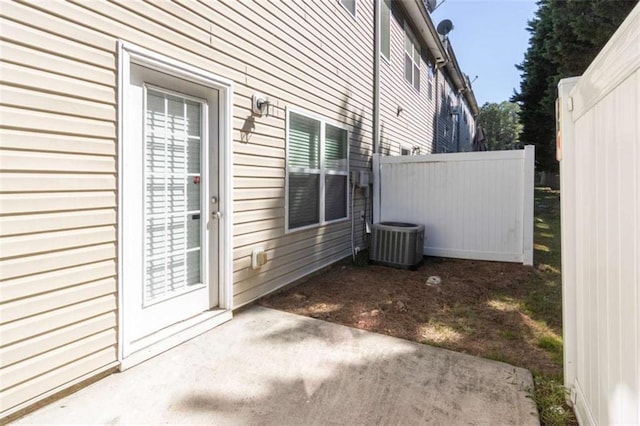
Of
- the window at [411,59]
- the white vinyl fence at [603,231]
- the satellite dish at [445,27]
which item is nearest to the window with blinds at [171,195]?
the white vinyl fence at [603,231]

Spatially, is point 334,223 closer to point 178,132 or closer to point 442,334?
point 442,334

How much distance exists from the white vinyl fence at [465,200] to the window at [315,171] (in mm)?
1209

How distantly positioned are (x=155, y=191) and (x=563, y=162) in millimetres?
2696

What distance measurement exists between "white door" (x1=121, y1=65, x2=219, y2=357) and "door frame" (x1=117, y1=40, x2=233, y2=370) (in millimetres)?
35

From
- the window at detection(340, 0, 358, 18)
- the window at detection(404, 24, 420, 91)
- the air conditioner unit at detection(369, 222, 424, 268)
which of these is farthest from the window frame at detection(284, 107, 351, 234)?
the window at detection(404, 24, 420, 91)

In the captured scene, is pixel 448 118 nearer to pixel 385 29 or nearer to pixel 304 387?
pixel 385 29

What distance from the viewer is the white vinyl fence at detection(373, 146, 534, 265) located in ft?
18.8

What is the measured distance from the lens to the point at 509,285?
4715mm

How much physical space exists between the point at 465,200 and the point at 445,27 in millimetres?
10159

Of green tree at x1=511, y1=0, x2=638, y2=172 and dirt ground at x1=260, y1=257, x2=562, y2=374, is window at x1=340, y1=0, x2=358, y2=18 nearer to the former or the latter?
dirt ground at x1=260, y1=257, x2=562, y2=374

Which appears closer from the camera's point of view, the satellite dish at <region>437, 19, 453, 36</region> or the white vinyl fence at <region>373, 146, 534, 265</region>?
the white vinyl fence at <region>373, 146, 534, 265</region>

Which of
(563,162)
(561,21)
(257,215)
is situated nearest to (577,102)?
(563,162)

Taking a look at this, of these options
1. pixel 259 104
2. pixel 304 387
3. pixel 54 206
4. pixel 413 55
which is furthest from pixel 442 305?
pixel 413 55

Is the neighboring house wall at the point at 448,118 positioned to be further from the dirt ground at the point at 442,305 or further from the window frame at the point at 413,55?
the dirt ground at the point at 442,305
